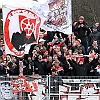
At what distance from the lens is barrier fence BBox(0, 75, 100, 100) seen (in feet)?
45.7

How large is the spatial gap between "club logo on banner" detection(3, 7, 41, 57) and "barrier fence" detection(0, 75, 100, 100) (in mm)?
1043

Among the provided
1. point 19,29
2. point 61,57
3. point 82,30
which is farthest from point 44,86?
point 82,30

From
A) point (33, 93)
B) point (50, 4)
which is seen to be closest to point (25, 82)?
point (33, 93)

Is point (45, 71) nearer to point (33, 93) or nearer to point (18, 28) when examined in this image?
point (33, 93)

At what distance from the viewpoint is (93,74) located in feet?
47.7

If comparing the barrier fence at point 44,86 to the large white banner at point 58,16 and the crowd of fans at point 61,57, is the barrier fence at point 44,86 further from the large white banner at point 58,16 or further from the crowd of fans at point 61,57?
the large white banner at point 58,16

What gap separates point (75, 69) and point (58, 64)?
0.55 metres

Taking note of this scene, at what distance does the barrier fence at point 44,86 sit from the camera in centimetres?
1394

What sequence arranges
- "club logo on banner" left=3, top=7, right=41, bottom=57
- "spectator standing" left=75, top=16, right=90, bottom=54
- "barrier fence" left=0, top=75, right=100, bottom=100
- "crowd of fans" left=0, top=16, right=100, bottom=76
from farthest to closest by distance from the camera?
"spectator standing" left=75, top=16, right=90, bottom=54
"crowd of fans" left=0, top=16, right=100, bottom=76
"barrier fence" left=0, top=75, right=100, bottom=100
"club logo on banner" left=3, top=7, right=41, bottom=57

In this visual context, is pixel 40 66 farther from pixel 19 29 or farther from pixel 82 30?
pixel 82 30

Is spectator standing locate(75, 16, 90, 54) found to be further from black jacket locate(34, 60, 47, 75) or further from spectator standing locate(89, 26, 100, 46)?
black jacket locate(34, 60, 47, 75)

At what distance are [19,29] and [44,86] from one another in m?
1.91

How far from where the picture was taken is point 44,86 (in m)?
14.0

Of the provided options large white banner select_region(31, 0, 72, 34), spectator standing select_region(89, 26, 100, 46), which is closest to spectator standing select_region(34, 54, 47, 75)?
large white banner select_region(31, 0, 72, 34)
